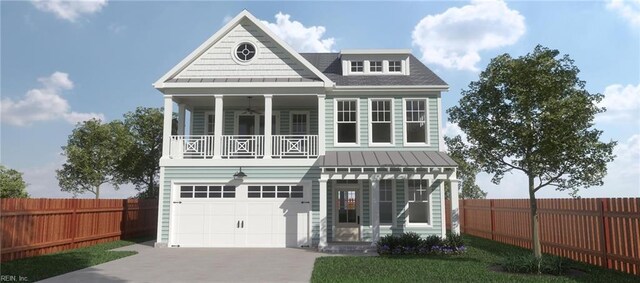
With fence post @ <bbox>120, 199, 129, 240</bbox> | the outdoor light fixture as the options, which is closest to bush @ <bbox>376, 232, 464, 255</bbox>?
the outdoor light fixture

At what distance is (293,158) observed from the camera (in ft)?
53.0

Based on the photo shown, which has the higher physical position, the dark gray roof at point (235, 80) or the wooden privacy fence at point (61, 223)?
the dark gray roof at point (235, 80)

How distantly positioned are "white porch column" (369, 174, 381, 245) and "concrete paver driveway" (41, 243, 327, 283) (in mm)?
1860

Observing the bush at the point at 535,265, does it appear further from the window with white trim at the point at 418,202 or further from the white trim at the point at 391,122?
the white trim at the point at 391,122

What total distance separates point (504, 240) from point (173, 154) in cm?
1235

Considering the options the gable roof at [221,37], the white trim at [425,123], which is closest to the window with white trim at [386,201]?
the white trim at [425,123]

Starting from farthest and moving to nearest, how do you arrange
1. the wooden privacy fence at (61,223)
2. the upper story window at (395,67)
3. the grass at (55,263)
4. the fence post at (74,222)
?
the upper story window at (395,67), the fence post at (74,222), the wooden privacy fence at (61,223), the grass at (55,263)

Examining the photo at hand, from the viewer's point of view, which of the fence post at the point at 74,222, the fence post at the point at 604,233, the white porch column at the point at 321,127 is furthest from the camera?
the white porch column at the point at 321,127

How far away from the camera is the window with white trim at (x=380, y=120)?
55.9 ft

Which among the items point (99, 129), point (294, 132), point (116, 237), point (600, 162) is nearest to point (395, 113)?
point (294, 132)

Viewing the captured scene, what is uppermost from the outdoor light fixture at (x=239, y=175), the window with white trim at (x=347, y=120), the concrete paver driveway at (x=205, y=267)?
the window with white trim at (x=347, y=120)

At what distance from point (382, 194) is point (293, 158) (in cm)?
342

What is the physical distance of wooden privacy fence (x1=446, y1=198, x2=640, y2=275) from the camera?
33.1 feet

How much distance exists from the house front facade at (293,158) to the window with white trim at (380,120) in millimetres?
37
